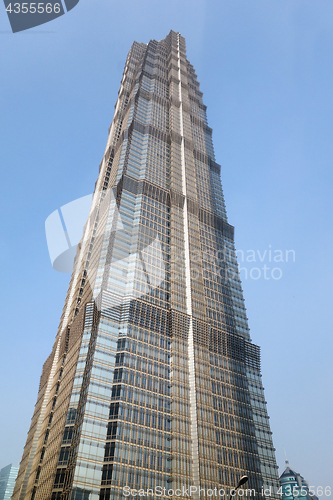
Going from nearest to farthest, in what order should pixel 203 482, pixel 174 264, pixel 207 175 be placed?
pixel 203 482 → pixel 174 264 → pixel 207 175

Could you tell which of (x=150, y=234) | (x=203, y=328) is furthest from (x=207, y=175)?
(x=203, y=328)

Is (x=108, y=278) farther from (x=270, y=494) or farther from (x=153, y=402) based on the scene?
(x=270, y=494)

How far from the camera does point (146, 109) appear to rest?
158 metres

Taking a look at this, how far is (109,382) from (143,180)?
64.0 meters

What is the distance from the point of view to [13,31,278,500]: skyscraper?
7600 cm

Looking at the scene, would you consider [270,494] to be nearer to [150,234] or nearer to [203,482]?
[203,482]

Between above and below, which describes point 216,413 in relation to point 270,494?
above

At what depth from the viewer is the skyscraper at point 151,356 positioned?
76000 mm

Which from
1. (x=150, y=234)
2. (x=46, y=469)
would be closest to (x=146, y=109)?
(x=150, y=234)

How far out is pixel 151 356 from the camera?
88.7m

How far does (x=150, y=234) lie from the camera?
11250 centimetres

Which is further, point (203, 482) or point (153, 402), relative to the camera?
point (153, 402)

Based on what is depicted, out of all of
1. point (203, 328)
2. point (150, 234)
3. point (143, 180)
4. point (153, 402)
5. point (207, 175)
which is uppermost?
point (207, 175)

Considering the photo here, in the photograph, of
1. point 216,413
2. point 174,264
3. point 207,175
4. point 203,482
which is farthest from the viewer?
point 207,175
